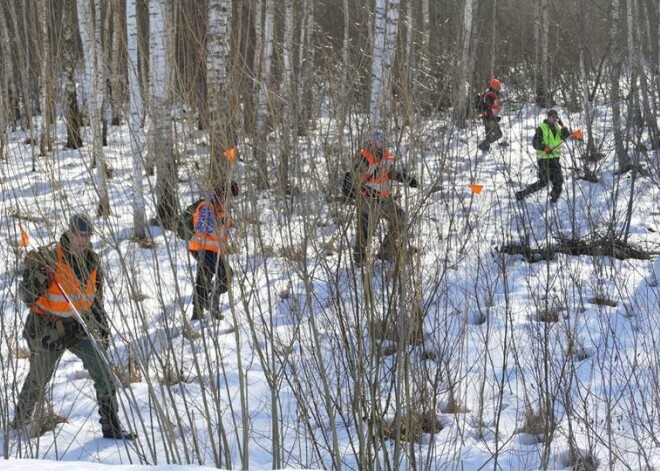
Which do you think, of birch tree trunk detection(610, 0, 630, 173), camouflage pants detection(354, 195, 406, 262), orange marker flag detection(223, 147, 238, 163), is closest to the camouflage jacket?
orange marker flag detection(223, 147, 238, 163)

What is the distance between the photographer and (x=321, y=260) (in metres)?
3.81

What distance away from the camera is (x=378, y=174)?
12.2 ft

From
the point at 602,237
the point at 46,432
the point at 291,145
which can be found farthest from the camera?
the point at 602,237

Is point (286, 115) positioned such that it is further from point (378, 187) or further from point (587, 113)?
point (587, 113)

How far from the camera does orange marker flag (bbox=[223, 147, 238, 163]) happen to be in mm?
3551

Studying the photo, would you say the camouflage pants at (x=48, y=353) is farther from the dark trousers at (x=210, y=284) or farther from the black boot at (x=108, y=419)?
the dark trousers at (x=210, y=284)

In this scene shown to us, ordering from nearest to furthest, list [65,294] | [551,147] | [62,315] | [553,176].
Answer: [65,294] < [62,315] < [551,147] < [553,176]

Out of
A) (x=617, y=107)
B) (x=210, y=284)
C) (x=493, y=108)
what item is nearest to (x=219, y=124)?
(x=210, y=284)

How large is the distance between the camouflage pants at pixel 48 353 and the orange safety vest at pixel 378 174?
2.00 m

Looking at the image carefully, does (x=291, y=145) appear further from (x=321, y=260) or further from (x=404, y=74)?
(x=404, y=74)

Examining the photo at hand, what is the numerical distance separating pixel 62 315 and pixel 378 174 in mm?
2418

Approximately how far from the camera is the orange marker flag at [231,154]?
11.7 feet

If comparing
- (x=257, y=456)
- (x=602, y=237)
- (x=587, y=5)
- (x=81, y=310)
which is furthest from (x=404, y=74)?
(x=587, y=5)

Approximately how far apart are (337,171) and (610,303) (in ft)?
13.0
